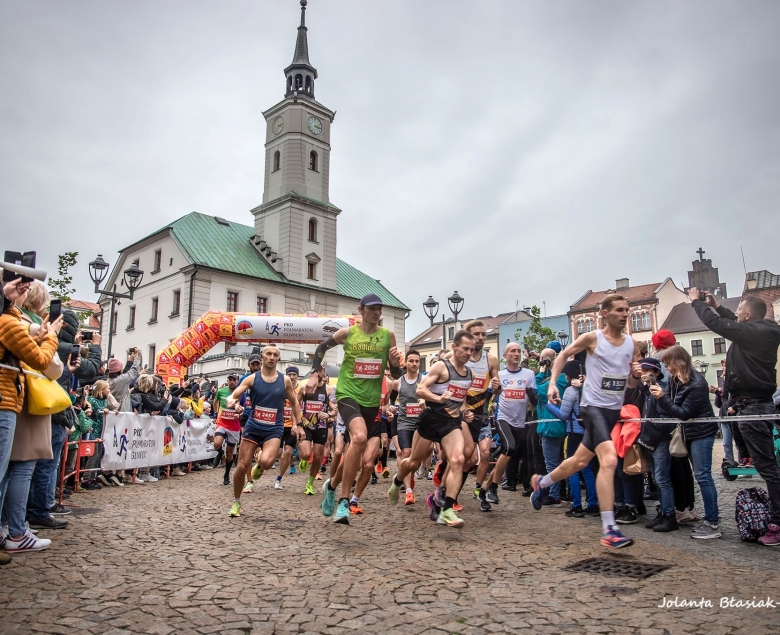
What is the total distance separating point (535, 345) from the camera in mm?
47812

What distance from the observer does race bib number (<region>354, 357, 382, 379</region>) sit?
7211 mm

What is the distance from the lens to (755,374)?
20.9 feet

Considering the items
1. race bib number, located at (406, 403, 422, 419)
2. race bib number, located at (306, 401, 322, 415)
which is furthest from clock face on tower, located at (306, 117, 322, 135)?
race bib number, located at (406, 403, 422, 419)

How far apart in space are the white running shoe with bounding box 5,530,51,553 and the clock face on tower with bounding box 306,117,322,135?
5205 centimetres

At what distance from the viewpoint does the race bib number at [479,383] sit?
827 centimetres

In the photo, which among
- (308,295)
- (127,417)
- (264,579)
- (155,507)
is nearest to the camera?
(264,579)

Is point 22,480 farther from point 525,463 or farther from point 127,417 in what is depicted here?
point 525,463

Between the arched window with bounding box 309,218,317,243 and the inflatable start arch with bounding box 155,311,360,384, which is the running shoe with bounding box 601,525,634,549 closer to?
the inflatable start arch with bounding box 155,311,360,384

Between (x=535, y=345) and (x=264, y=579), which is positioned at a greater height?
(x=535, y=345)

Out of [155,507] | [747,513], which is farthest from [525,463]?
[155,507]

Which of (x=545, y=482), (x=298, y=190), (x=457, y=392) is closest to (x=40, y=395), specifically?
(x=457, y=392)

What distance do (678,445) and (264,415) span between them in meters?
5.06

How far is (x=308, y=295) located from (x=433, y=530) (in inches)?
1857

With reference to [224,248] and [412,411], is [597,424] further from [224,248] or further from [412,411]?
[224,248]
